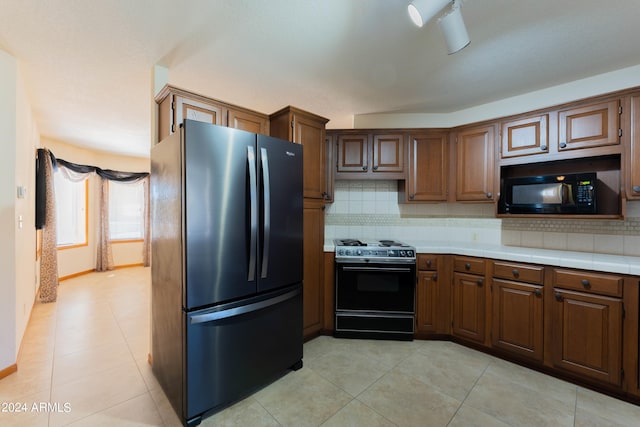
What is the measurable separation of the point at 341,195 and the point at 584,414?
2.66 meters

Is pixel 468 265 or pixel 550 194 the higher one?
pixel 550 194

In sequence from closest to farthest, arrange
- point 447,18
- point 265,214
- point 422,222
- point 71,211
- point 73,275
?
point 447,18 → point 265,214 → point 422,222 → point 73,275 → point 71,211

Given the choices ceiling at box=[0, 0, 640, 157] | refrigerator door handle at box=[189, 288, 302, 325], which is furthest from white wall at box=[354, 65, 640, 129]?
refrigerator door handle at box=[189, 288, 302, 325]

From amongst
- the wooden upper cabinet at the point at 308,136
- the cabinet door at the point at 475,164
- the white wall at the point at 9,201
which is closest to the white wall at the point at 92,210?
the white wall at the point at 9,201

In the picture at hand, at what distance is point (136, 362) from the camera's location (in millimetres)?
2328

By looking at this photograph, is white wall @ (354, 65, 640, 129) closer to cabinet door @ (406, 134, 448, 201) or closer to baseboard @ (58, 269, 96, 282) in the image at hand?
cabinet door @ (406, 134, 448, 201)

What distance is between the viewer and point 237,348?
175 cm

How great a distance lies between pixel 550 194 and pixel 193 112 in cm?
312

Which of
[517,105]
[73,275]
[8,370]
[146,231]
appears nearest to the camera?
[8,370]

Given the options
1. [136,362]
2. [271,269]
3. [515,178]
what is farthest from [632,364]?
[136,362]

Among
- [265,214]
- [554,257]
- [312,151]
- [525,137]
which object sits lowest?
[554,257]

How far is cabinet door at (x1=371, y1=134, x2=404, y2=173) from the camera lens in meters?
3.04

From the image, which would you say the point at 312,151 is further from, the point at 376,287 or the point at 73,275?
the point at 73,275

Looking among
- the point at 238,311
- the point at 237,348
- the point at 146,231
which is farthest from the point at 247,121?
the point at 146,231
